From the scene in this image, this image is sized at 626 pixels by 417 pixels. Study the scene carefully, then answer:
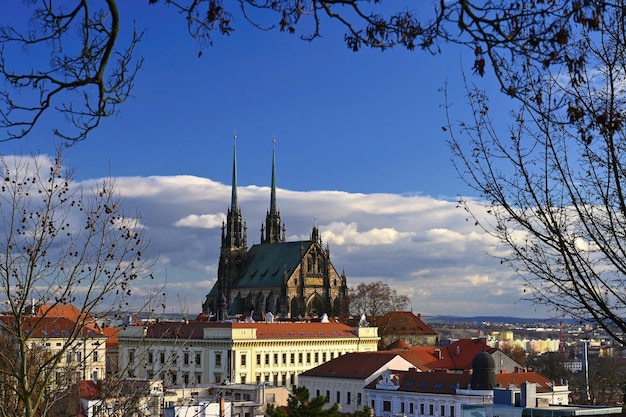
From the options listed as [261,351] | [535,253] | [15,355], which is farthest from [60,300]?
[261,351]

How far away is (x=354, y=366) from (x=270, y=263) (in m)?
48.5

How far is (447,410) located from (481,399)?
105 inches

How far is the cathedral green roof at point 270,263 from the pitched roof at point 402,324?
42.3 feet

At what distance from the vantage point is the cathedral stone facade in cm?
10975

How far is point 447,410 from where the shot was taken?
185 feet

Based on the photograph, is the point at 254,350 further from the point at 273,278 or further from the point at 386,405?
the point at 273,278

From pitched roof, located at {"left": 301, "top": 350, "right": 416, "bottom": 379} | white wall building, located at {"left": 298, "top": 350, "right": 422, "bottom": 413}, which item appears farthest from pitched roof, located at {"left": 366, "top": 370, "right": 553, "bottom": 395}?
pitched roof, located at {"left": 301, "top": 350, "right": 416, "bottom": 379}

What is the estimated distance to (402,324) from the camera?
10588cm

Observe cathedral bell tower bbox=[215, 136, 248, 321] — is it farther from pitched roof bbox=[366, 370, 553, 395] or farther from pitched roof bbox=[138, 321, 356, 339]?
pitched roof bbox=[366, 370, 553, 395]

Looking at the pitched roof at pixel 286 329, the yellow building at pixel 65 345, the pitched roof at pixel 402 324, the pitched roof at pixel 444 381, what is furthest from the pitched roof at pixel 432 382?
the yellow building at pixel 65 345

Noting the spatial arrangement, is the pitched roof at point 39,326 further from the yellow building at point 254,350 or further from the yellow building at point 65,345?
the yellow building at point 254,350

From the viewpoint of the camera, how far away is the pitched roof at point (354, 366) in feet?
218

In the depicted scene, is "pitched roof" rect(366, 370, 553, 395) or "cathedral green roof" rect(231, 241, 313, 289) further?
"cathedral green roof" rect(231, 241, 313, 289)

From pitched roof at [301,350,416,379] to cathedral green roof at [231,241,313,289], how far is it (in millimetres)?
39047
